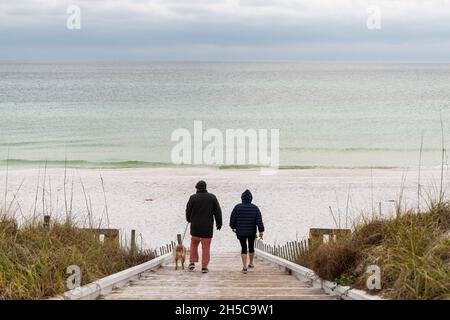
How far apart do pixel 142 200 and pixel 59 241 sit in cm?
1851

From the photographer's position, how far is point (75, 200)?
27656mm

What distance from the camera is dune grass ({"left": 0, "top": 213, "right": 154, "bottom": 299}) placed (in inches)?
286

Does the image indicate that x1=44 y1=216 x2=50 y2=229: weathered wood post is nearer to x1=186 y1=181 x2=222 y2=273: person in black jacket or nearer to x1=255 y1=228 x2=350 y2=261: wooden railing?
x1=186 y1=181 x2=222 y2=273: person in black jacket

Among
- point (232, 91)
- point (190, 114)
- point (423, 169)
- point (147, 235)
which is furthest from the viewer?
point (232, 91)

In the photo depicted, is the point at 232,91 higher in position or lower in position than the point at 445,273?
higher

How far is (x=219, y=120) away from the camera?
77750mm

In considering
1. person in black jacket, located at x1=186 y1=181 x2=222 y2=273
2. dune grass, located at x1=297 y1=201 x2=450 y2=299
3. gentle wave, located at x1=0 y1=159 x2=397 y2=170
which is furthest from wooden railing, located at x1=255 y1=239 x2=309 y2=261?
gentle wave, located at x1=0 y1=159 x2=397 y2=170

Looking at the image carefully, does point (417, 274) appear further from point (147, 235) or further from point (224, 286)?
point (147, 235)

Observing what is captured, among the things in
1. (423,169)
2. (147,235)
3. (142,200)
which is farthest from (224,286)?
(423,169)

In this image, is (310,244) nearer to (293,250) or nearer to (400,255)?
(293,250)

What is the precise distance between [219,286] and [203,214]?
288cm

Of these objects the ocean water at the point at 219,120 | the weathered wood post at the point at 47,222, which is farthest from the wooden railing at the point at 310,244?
the ocean water at the point at 219,120

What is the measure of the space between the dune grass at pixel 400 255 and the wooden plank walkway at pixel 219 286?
443 millimetres

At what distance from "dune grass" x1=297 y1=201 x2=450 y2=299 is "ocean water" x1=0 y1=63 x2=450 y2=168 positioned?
1371 inches
